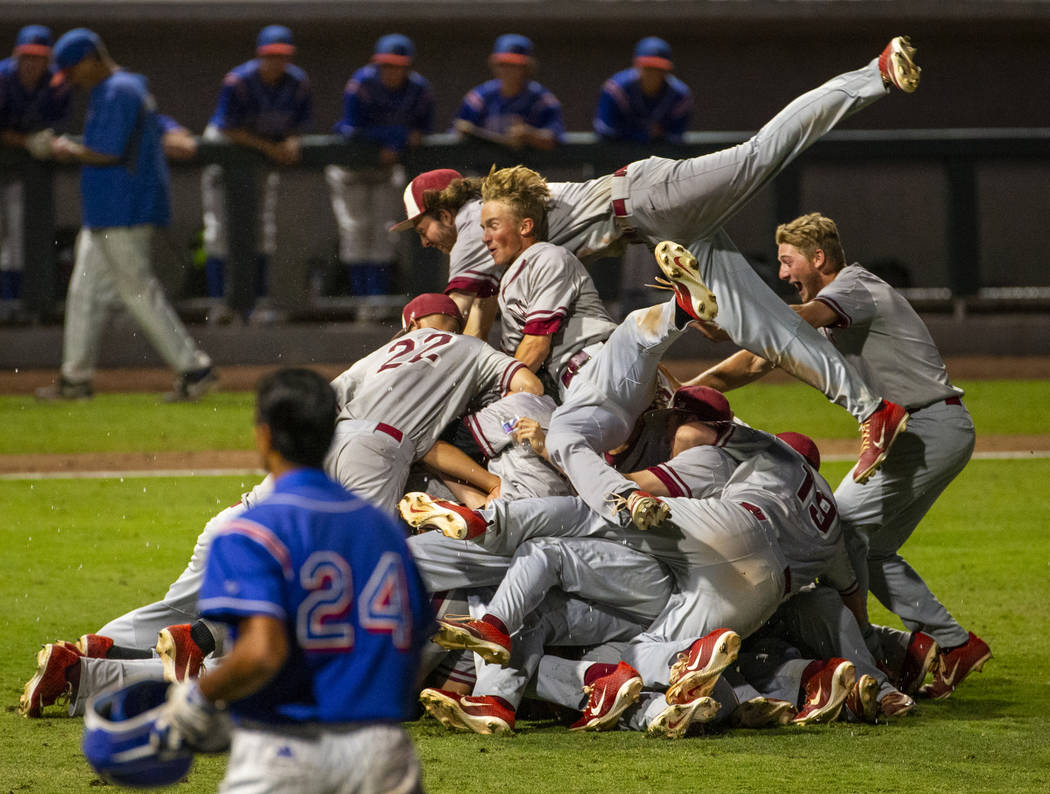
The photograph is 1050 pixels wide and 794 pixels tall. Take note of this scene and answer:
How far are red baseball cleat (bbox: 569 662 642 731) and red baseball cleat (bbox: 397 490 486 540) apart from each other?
0.60m

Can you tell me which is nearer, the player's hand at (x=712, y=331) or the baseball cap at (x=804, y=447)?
the baseball cap at (x=804, y=447)

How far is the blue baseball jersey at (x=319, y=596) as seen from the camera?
2.61 metres

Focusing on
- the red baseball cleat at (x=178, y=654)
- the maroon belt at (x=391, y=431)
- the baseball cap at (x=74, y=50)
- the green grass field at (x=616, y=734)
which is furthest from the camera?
the baseball cap at (x=74, y=50)

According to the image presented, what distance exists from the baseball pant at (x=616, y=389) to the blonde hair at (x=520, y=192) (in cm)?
83

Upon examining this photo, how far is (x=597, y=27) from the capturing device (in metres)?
19.0

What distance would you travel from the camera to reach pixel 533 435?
529cm

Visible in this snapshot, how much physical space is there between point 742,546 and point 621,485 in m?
0.42

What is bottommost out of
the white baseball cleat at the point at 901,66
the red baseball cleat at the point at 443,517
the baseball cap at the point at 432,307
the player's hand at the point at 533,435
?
the red baseball cleat at the point at 443,517

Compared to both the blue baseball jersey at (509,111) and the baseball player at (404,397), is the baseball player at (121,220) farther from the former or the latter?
the baseball player at (404,397)

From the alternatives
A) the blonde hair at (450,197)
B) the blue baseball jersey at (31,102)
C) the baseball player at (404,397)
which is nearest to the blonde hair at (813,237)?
the baseball player at (404,397)

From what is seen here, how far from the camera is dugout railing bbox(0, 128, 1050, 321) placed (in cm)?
1313

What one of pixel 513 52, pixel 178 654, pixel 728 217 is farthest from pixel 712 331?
pixel 513 52

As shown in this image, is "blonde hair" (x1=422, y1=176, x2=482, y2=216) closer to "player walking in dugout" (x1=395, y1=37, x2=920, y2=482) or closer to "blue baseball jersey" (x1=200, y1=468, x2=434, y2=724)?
"player walking in dugout" (x1=395, y1=37, x2=920, y2=482)

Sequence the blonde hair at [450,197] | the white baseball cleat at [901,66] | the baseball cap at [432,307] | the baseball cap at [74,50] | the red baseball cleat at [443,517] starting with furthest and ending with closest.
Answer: the baseball cap at [74,50]
the blonde hair at [450,197]
the baseball cap at [432,307]
the white baseball cleat at [901,66]
the red baseball cleat at [443,517]
